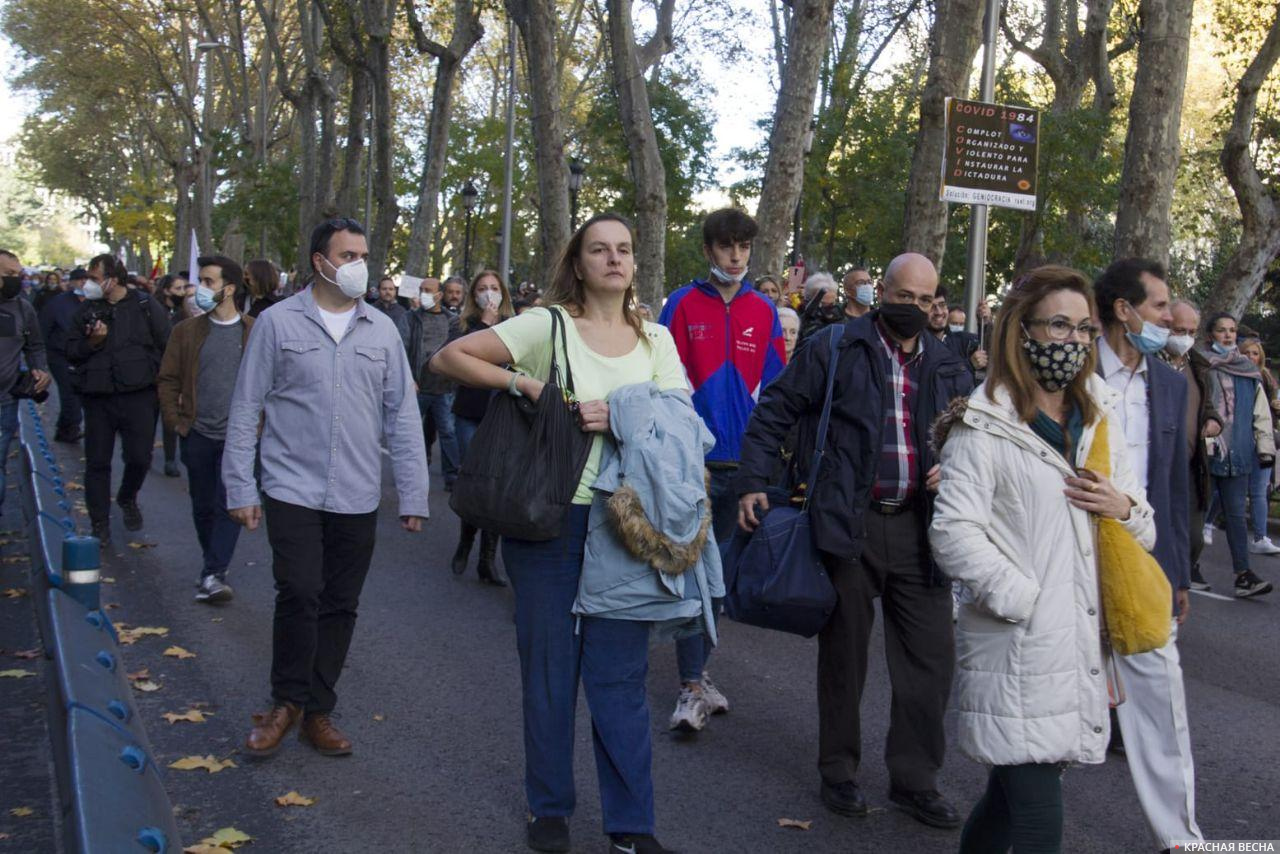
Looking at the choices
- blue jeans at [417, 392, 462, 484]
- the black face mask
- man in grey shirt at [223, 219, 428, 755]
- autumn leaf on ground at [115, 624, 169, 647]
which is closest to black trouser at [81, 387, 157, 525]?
autumn leaf on ground at [115, 624, 169, 647]

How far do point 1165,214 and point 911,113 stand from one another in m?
24.1

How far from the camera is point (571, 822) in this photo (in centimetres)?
480

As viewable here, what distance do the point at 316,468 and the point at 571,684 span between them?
153 cm

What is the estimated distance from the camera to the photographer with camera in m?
9.37

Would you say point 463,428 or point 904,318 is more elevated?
point 904,318

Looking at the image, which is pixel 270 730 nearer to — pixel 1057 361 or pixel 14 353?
pixel 1057 361

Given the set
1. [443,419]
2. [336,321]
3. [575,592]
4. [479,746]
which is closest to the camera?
[575,592]

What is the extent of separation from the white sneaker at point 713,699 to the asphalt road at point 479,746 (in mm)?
52

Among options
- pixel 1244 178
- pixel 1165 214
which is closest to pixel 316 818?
pixel 1165 214

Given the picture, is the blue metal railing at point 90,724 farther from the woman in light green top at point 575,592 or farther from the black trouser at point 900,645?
the black trouser at point 900,645

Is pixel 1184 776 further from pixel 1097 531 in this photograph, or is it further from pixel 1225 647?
pixel 1225 647

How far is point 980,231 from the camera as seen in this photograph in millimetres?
13992

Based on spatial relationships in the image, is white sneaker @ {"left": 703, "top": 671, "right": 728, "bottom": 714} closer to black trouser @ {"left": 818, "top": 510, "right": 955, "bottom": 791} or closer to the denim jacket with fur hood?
black trouser @ {"left": 818, "top": 510, "right": 955, "bottom": 791}

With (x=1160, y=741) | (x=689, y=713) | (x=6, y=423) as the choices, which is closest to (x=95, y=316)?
(x=6, y=423)
